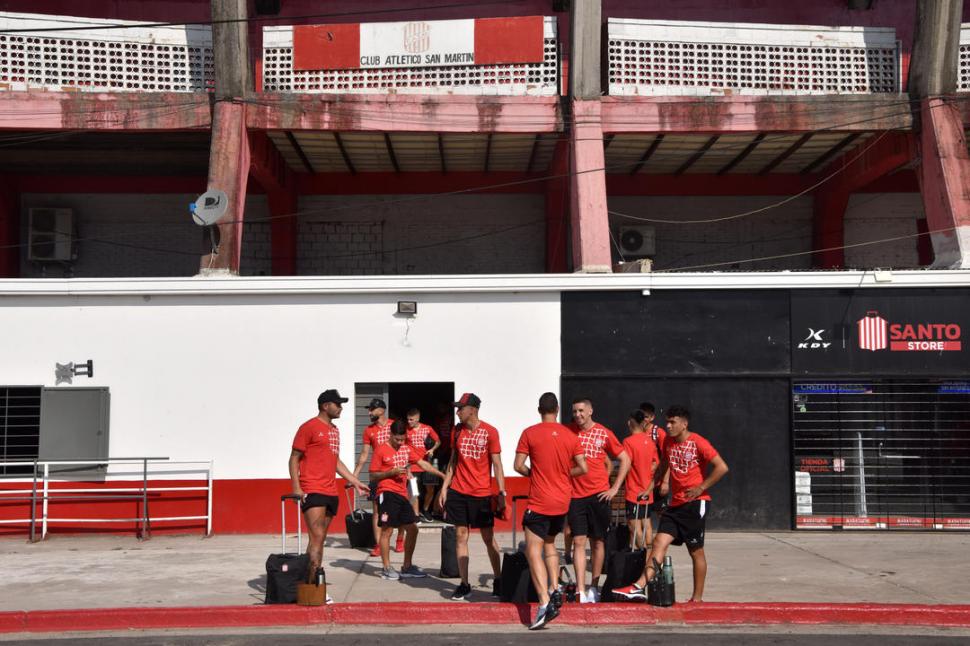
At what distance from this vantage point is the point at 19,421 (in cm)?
1477

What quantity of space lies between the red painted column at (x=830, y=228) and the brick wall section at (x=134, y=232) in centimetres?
1131

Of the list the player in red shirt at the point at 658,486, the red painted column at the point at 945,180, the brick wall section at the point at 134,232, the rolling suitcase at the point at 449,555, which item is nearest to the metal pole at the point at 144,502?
the rolling suitcase at the point at 449,555

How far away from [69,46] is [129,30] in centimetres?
100

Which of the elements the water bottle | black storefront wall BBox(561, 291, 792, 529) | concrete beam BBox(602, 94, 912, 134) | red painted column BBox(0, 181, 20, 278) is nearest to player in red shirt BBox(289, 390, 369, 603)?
the water bottle

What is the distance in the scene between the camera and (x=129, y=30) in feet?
57.5

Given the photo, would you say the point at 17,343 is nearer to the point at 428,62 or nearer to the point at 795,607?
the point at 428,62

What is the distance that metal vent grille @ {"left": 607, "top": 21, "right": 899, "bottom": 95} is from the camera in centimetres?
1747

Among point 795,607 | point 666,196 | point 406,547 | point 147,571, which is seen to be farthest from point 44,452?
point 666,196

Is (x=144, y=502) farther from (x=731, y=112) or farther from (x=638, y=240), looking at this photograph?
(x=638, y=240)

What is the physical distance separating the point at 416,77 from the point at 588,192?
3674mm

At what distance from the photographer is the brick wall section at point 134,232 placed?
21.3m

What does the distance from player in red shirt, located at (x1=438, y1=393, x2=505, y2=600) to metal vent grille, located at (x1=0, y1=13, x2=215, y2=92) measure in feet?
33.9

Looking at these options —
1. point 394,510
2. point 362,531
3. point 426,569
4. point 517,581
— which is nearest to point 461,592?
point 517,581

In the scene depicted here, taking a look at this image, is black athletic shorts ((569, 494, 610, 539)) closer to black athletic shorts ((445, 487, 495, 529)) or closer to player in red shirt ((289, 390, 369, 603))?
black athletic shorts ((445, 487, 495, 529))
